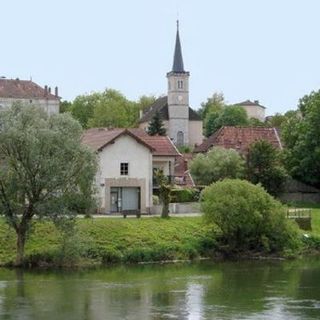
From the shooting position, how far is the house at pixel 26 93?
4729 inches

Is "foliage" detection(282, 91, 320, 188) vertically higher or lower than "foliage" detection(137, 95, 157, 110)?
Answer: lower

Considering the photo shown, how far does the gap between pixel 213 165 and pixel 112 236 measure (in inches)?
868

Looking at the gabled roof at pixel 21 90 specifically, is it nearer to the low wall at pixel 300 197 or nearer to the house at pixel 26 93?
the house at pixel 26 93

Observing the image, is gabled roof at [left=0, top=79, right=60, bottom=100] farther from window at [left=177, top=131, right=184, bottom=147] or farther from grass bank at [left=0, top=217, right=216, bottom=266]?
grass bank at [left=0, top=217, right=216, bottom=266]

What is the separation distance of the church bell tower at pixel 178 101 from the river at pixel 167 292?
216 ft

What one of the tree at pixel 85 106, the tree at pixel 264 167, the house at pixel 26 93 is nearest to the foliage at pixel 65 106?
the tree at pixel 85 106

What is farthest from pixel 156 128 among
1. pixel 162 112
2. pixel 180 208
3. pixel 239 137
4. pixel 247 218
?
pixel 247 218

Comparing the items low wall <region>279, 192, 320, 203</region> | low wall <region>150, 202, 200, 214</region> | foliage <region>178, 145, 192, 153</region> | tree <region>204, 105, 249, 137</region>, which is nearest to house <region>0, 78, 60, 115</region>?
foliage <region>178, 145, 192, 153</region>

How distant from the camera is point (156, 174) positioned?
66812 millimetres

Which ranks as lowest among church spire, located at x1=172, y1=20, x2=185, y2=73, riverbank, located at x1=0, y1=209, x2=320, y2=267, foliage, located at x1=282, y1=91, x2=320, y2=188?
riverbank, located at x1=0, y1=209, x2=320, y2=267

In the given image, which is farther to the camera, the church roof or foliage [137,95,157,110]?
foliage [137,95,157,110]

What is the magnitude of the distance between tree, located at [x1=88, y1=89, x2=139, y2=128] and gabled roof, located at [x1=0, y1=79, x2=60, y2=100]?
25.2 ft

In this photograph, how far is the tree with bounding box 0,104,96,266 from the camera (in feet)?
160

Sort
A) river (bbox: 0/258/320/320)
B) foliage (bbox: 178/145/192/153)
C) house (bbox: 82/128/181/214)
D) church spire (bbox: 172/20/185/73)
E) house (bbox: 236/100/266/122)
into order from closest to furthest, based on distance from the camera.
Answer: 1. river (bbox: 0/258/320/320)
2. house (bbox: 82/128/181/214)
3. foliage (bbox: 178/145/192/153)
4. church spire (bbox: 172/20/185/73)
5. house (bbox: 236/100/266/122)
